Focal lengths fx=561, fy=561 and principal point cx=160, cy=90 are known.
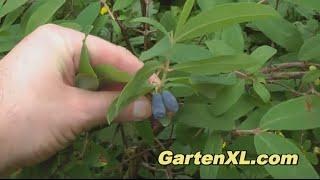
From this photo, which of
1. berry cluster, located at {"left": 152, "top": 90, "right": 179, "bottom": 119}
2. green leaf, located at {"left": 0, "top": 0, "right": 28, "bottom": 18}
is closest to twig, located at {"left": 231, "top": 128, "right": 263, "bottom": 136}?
berry cluster, located at {"left": 152, "top": 90, "right": 179, "bottom": 119}

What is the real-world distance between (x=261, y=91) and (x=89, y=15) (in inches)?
13.9

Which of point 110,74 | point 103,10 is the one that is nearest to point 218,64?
point 110,74

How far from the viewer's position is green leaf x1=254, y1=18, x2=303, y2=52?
106 centimetres

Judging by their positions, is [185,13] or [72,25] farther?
[72,25]

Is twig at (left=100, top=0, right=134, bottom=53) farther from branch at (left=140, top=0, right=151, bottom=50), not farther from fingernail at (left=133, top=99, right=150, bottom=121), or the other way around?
fingernail at (left=133, top=99, right=150, bottom=121)

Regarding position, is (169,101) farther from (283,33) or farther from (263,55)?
(283,33)

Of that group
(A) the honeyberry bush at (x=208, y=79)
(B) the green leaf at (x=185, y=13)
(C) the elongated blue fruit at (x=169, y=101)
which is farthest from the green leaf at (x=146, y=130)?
(B) the green leaf at (x=185, y=13)

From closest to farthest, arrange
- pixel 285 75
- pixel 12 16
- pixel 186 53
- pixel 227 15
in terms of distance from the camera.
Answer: pixel 227 15 < pixel 186 53 < pixel 285 75 < pixel 12 16

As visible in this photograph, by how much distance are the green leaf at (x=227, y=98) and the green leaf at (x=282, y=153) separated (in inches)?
2.6

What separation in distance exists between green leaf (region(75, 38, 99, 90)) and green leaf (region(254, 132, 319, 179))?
28cm

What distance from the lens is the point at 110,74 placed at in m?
0.89

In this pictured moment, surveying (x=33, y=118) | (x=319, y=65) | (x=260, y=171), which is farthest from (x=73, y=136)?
(x=319, y=65)

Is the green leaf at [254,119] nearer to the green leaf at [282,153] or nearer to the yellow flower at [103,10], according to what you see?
the green leaf at [282,153]

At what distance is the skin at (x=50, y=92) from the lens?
949 mm
